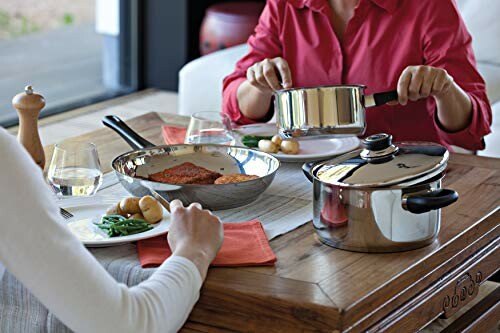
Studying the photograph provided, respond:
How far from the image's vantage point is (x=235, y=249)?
1.46m

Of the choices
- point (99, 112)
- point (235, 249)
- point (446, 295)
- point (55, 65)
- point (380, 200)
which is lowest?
point (99, 112)

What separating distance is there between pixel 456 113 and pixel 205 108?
175 cm

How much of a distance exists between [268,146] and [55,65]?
3.59 meters

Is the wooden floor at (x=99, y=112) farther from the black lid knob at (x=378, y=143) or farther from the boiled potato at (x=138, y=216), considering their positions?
the black lid knob at (x=378, y=143)

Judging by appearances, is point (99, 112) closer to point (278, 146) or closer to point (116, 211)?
point (278, 146)

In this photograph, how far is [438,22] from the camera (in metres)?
2.22

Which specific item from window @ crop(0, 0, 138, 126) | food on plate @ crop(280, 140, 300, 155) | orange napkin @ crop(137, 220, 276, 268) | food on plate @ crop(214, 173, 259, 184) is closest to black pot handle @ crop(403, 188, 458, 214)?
orange napkin @ crop(137, 220, 276, 268)

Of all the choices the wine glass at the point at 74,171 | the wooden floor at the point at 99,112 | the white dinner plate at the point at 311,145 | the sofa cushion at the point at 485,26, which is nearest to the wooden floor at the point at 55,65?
the wooden floor at the point at 99,112

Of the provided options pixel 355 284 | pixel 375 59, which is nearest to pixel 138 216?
pixel 355 284

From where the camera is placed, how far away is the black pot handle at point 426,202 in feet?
4.62

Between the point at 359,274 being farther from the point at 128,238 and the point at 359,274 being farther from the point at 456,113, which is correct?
the point at 456,113

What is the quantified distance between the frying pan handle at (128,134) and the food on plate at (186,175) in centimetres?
20

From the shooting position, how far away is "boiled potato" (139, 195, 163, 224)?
1.55 metres

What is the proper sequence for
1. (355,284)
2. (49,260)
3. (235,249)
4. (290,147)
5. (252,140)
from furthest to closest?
(252,140) < (290,147) < (235,249) < (355,284) < (49,260)
